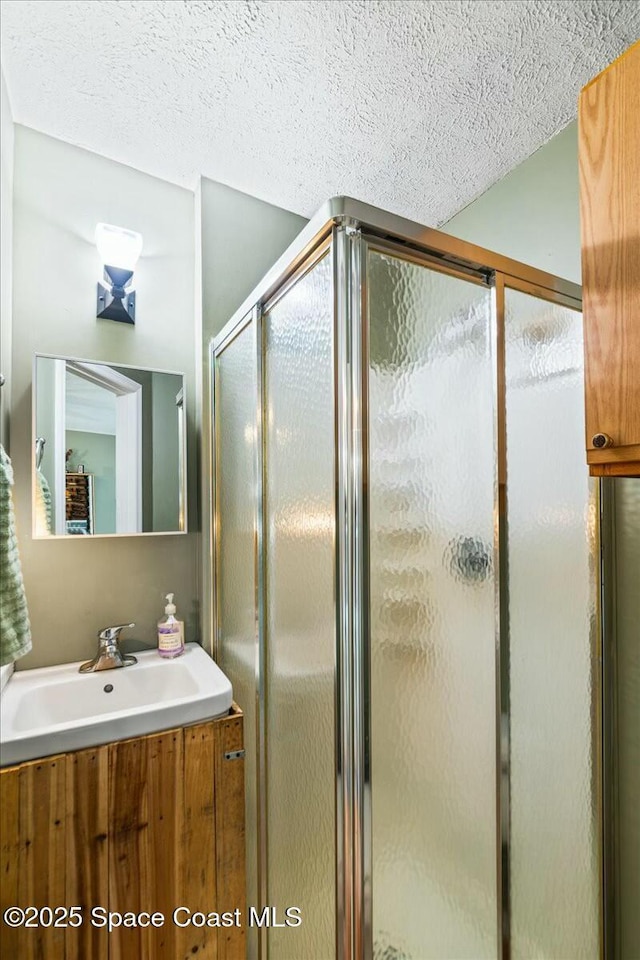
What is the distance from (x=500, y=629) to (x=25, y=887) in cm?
118

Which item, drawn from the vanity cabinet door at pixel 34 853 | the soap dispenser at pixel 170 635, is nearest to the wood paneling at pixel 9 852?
the vanity cabinet door at pixel 34 853

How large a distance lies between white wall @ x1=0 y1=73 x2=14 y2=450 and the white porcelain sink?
718mm

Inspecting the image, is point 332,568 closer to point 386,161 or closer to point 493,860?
point 493,860

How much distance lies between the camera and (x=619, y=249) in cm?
79

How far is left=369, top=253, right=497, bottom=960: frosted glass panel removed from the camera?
88 cm

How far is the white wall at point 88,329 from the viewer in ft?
4.73

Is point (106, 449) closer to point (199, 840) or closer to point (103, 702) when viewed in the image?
point (103, 702)

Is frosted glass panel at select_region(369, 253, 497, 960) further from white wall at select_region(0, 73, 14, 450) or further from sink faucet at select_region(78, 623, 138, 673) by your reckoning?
white wall at select_region(0, 73, 14, 450)

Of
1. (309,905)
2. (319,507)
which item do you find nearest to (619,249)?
(319,507)

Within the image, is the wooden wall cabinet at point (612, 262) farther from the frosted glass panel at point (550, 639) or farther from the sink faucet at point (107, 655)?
the sink faucet at point (107, 655)

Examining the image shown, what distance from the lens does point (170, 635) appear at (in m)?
1.53

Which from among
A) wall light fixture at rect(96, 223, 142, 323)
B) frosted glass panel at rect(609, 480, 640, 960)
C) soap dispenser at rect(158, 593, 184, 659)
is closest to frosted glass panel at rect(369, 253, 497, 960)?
frosted glass panel at rect(609, 480, 640, 960)

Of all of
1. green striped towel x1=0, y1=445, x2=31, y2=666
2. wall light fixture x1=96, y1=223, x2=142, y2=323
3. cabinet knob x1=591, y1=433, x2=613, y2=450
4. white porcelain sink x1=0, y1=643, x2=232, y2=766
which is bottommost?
white porcelain sink x1=0, y1=643, x2=232, y2=766

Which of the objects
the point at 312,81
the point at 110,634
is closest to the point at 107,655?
the point at 110,634
